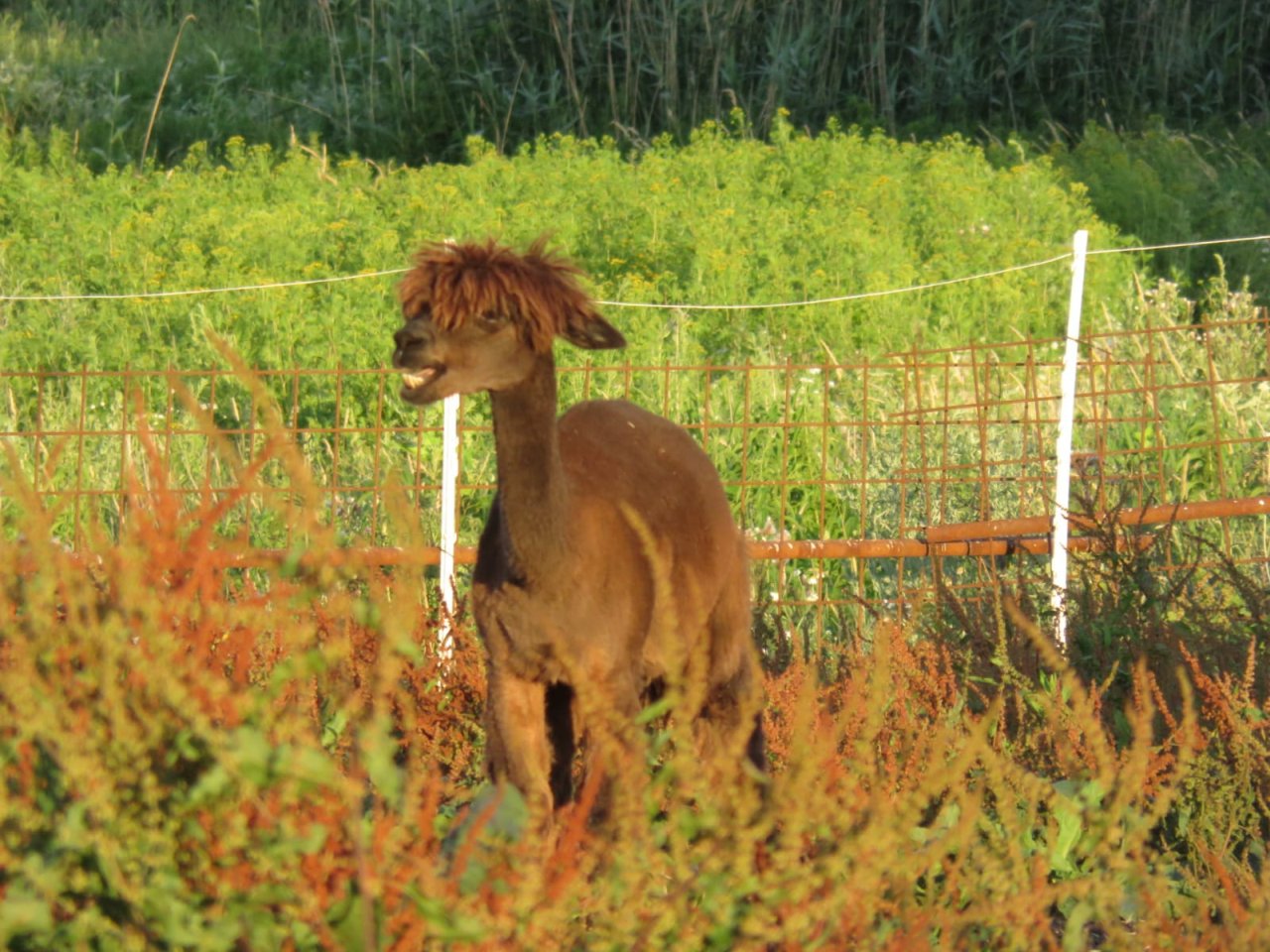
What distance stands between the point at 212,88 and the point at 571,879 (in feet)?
48.8

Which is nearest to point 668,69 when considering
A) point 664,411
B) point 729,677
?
point 664,411

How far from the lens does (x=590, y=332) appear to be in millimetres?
4520

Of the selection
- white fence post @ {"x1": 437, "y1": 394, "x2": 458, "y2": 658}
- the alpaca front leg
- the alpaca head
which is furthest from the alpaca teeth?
white fence post @ {"x1": 437, "y1": 394, "x2": 458, "y2": 658}

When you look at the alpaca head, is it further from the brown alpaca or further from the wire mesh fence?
the wire mesh fence

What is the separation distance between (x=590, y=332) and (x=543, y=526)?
0.48 meters

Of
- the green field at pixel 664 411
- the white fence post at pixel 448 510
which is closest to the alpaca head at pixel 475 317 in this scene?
the green field at pixel 664 411

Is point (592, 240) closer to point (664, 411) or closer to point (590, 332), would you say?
point (664, 411)

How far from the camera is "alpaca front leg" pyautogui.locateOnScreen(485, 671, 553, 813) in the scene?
454cm

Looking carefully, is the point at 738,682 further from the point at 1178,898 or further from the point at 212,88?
the point at 212,88

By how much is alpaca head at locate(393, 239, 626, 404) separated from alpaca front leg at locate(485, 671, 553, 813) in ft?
2.39

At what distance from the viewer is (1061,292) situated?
466 inches

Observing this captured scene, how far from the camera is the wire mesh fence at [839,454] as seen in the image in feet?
22.5

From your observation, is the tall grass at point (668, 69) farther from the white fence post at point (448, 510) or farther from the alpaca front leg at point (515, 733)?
the alpaca front leg at point (515, 733)

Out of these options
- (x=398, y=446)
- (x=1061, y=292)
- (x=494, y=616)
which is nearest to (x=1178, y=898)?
(x=494, y=616)
